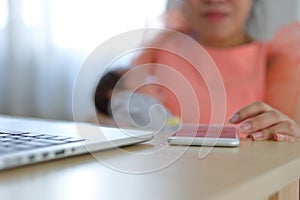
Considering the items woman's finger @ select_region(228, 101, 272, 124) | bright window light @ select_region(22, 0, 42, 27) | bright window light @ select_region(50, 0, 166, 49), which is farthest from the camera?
bright window light @ select_region(22, 0, 42, 27)

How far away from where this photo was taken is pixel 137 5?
1.80 metres

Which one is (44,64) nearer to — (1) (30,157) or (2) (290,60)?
(2) (290,60)

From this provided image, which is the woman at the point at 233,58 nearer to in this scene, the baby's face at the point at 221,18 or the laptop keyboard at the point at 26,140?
the baby's face at the point at 221,18

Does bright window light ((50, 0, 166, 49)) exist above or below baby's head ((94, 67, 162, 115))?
above

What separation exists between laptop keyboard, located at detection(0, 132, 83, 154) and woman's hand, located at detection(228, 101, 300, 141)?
0.93 feet

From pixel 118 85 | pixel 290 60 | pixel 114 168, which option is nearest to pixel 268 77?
pixel 290 60

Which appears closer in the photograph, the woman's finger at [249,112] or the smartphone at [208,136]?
the smartphone at [208,136]

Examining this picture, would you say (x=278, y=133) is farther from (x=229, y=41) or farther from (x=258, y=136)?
(x=229, y=41)

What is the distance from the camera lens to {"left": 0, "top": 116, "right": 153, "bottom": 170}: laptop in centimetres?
47

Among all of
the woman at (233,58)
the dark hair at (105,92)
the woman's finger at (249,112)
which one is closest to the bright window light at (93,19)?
the woman at (233,58)

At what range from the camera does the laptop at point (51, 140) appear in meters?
0.47

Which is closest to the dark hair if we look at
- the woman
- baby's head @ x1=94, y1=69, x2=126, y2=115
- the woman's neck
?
baby's head @ x1=94, y1=69, x2=126, y2=115

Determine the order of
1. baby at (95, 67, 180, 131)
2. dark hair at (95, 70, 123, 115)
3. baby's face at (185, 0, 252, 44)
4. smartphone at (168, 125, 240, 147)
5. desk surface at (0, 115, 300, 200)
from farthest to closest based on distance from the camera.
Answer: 1. baby's face at (185, 0, 252, 44)
2. dark hair at (95, 70, 123, 115)
3. baby at (95, 67, 180, 131)
4. smartphone at (168, 125, 240, 147)
5. desk surface at (0, 115, 300, 200)

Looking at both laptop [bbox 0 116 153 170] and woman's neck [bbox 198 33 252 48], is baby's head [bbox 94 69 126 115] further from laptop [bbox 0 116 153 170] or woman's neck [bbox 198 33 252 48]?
laptop [bbox 0 116 153 170]
